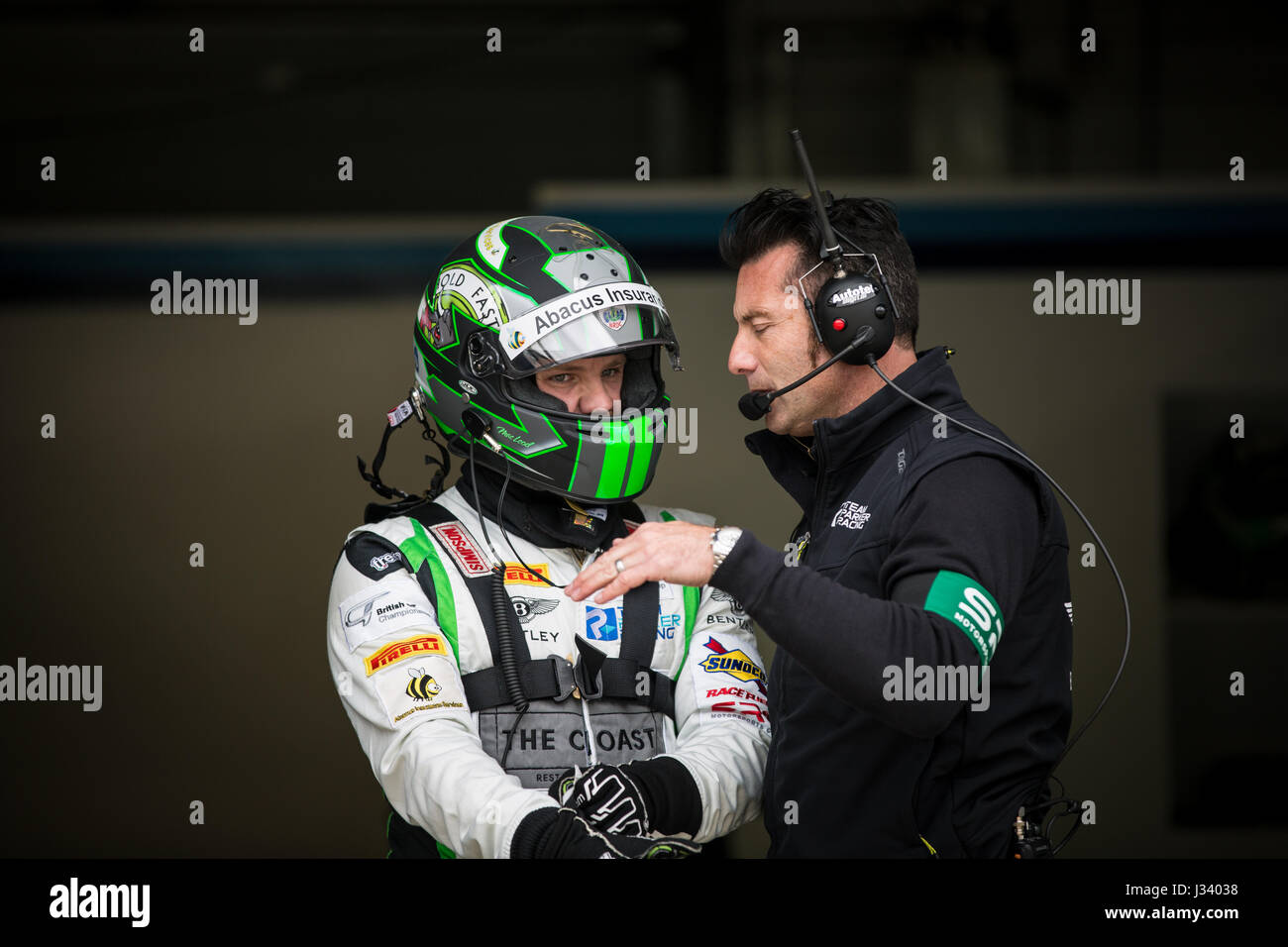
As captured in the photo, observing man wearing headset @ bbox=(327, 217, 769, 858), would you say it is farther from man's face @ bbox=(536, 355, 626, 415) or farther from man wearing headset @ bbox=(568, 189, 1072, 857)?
man wearing headset @ bbox=(568, 189, 1072, 857)

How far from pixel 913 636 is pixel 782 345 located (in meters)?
0.76

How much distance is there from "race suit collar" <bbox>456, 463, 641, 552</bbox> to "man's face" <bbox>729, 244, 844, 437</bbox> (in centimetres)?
38

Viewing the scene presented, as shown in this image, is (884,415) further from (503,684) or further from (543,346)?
(503,684)

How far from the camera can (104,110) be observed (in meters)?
6.20


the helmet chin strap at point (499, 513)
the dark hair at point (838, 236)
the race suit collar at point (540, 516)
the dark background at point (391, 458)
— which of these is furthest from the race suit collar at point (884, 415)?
the dark background at point (391, 458)

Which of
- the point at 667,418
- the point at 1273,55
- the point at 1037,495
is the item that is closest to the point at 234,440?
the point at 667,418

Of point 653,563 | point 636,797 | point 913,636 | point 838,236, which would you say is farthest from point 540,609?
point 838,236

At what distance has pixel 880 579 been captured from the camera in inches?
76.5

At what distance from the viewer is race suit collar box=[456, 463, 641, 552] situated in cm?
236

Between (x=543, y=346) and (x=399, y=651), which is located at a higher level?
(x=543, y=346)

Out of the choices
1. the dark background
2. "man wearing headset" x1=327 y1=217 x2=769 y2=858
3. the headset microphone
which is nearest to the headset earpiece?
the headset microphone

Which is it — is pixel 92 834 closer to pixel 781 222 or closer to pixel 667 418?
pixel 667 418

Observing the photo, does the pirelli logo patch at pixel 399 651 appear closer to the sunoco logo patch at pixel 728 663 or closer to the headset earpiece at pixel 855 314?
the sunoco logo patch at pixel 728 663

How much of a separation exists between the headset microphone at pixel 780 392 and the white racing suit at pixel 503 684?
346 millimetres
